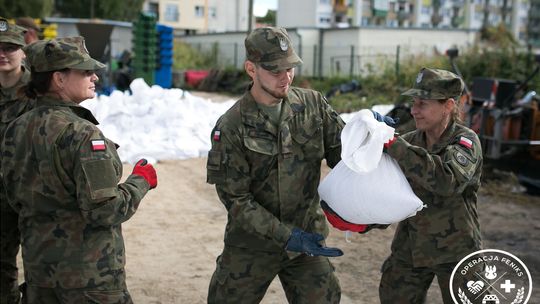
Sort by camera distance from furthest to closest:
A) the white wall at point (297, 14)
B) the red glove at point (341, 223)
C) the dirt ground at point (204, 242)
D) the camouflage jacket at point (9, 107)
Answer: the white wall at point (297, 14)
the dirt ground at point (204, 242)
the camouflage jacket at point (9, 107)
the red glove at point (341, 223)

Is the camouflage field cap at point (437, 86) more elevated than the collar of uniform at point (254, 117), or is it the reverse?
the camouflage field cap at point (437, 86)

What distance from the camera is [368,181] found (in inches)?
109

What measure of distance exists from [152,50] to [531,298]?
1294 centimetres

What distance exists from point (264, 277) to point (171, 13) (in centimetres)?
6160

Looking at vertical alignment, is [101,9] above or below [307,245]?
above

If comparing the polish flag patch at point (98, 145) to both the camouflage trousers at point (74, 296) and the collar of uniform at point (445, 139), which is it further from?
the collar of uniform at point (445, 139)

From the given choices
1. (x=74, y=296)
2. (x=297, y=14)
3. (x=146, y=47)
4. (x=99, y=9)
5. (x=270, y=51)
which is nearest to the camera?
(x=74, y=296)

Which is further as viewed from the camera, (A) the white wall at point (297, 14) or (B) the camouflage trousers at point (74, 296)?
(A) the white wall at point (297, 14)

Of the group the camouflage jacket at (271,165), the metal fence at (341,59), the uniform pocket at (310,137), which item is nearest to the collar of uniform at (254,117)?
the camouflage jacket at (271,165)

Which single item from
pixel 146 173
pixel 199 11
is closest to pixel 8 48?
pixel 146 173

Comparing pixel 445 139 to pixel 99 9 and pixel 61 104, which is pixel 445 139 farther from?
pixel 99 9

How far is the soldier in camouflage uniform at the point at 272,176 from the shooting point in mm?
2816

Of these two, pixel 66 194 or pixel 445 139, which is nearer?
pixel 66 194

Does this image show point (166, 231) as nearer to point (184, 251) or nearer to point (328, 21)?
point (184, 251)
